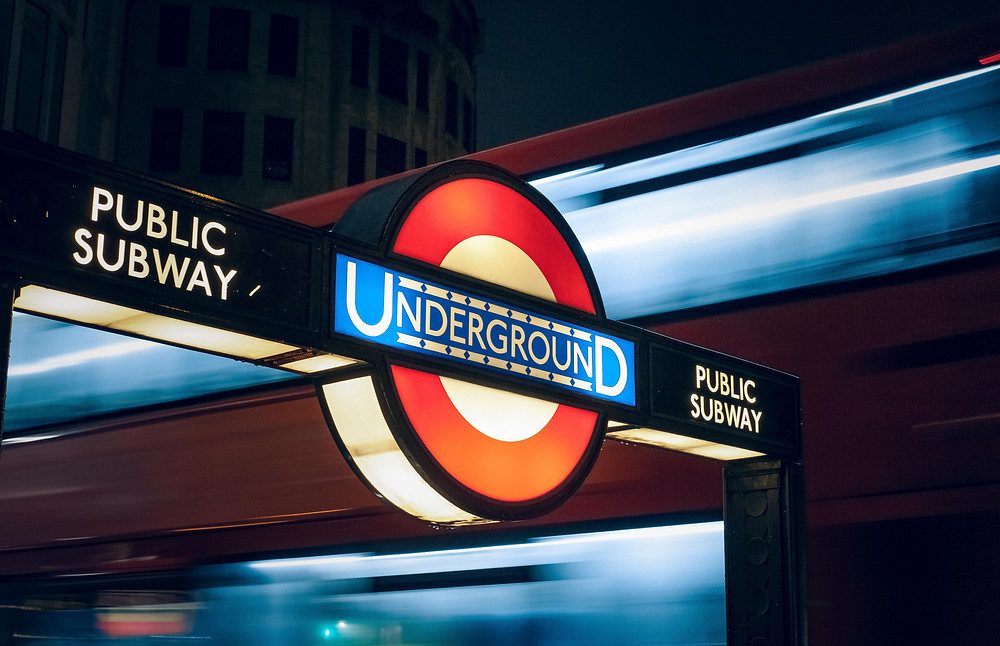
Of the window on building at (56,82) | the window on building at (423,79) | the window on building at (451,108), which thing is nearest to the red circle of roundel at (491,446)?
the window on building at (56,82)

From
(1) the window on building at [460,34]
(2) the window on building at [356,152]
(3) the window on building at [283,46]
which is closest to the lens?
(3) the window on building at [283,46]

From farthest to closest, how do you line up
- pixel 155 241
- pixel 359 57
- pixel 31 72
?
pixel 359 57
pixel 31 72
pixel 155 241

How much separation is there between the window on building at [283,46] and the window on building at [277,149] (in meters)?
1.34

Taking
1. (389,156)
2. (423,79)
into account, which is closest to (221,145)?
(389,156)

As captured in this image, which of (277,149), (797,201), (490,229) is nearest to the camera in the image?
(490,229)

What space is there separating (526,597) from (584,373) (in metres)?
2.77

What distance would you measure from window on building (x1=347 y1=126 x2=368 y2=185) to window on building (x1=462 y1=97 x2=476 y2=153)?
453cm

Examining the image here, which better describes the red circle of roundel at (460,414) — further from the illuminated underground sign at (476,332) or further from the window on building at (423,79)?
the window on building at (423,79)

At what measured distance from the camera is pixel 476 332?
2.98m

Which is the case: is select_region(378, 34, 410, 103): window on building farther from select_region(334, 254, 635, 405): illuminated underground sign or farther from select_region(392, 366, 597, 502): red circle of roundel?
select_region(392, 366, 597, 502): red circle of roundel

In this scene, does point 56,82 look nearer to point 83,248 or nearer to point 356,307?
point 356,307

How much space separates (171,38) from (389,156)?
5921 millimetres

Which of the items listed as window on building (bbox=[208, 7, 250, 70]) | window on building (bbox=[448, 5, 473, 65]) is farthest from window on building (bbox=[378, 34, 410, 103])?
window on building (bbox=[208, 7, 250, 70])

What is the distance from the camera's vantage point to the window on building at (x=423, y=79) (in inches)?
1252
